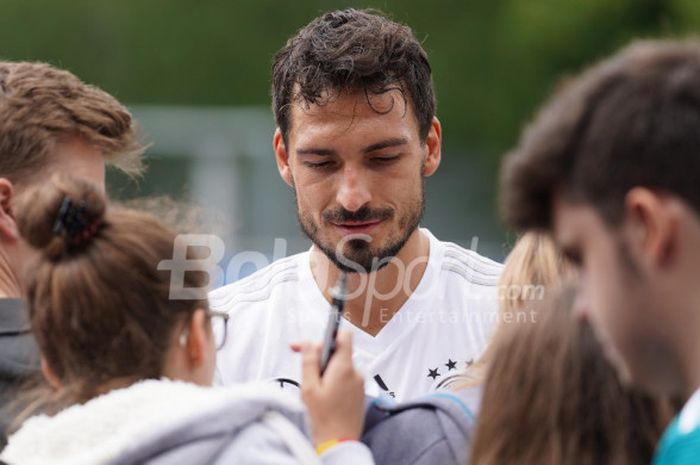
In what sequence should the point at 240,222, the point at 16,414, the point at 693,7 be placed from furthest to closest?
the point at 240,222 < the point at 693,7 < the point at 16,414

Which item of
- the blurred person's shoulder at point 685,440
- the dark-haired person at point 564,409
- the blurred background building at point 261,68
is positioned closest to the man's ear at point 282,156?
the dark-haired person at point 564,409

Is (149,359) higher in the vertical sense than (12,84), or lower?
lower

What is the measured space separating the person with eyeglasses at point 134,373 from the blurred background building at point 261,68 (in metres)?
12.6

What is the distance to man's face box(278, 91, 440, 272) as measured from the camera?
3660 mm

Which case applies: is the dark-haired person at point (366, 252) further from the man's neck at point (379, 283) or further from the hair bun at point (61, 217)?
the hair bun at point (61, 217)

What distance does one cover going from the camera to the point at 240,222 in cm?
1717

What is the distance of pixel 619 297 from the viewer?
1801 mm

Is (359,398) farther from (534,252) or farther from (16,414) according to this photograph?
(16,414)

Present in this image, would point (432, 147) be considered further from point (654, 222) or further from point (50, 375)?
Answer: point (654, 222)

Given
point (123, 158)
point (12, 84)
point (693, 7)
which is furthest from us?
point (693, 7)

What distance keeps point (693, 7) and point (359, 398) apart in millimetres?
14186

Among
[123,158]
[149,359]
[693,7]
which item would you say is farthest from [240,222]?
[149,359]

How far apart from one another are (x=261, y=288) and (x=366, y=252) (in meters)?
0.32

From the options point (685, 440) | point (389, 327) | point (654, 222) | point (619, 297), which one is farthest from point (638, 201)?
point (389, 327)
